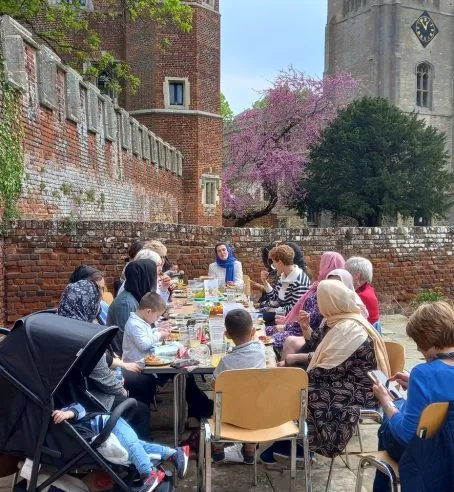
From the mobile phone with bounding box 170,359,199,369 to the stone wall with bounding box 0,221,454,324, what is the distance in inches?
217

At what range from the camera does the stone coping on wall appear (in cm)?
860

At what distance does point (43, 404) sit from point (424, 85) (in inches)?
1789

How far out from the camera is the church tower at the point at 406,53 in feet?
136

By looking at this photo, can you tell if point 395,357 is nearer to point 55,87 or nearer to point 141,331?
point 141,331

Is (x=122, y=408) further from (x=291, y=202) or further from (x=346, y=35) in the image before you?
(x=346, y=35)

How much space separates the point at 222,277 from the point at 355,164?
20531 millimetres

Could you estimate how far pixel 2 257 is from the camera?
8547 mm

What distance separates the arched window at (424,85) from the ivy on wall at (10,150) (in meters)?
39.3

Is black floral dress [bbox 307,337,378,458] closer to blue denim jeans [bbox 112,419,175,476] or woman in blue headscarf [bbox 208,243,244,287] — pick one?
blue denim jeans [bbox 112,419,175,476]

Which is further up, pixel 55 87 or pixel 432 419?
pixel 55 87

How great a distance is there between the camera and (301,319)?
4625 millimetres

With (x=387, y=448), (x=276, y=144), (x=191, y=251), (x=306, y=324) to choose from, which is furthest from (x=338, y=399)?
(x=276, y=144)

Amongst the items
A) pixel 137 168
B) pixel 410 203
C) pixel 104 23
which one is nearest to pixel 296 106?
pixel 410 203

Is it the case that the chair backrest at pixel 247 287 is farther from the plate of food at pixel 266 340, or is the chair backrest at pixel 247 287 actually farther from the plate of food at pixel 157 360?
the plate of food at pixel 157 360
